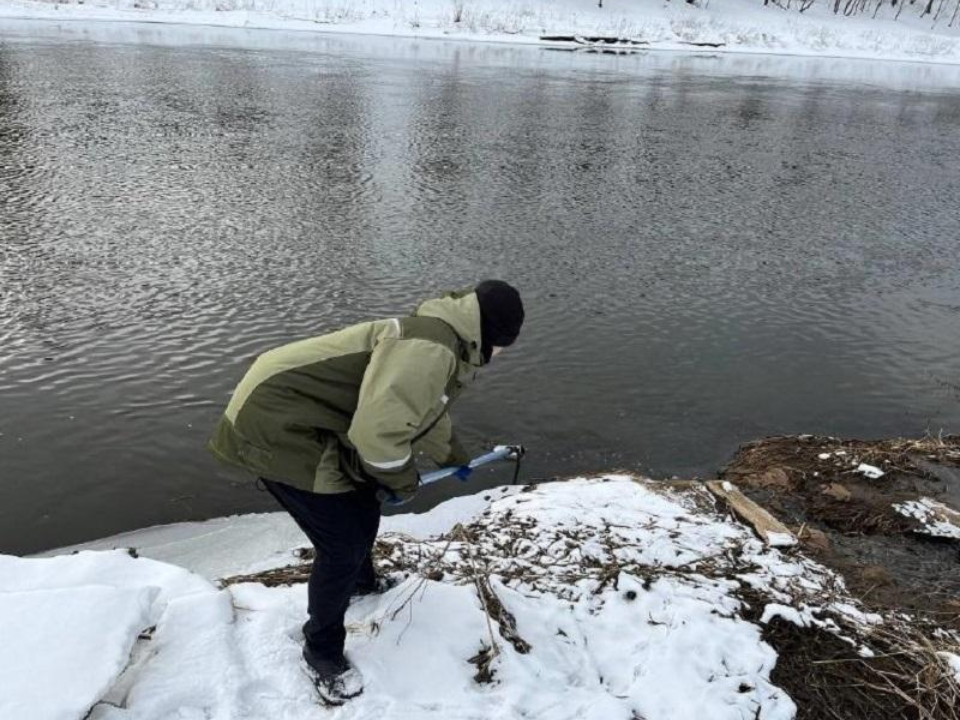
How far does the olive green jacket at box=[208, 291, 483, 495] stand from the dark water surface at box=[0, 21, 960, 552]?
12.1 feet

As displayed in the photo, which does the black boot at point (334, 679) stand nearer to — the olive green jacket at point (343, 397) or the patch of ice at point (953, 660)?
the olive green jacket at point (343, 397)

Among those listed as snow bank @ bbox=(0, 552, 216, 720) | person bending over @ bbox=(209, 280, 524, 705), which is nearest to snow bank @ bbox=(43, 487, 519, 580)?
snow bank @ bbox=(0, 552, 216, 720)

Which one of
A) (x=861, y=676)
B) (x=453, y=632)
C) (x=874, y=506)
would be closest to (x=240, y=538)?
(x=453, y=632)

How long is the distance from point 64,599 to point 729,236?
515 inches

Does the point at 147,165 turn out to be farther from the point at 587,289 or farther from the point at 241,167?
the point at 587,289

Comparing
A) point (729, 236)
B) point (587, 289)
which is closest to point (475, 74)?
point (729, 236)

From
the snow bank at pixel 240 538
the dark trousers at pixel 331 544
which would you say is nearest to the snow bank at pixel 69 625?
the dark trousers at pixel 331 544

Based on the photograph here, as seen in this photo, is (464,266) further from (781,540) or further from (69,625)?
(69,625)

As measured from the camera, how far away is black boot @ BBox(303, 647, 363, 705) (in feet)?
11.3

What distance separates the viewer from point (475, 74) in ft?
108

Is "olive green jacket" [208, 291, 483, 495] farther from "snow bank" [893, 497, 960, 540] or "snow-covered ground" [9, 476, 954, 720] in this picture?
"snow bank" [893, 497, 960, 540]

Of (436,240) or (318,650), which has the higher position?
(318,650)

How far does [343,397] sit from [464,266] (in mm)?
8967

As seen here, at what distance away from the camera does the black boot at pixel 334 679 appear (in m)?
3.44
